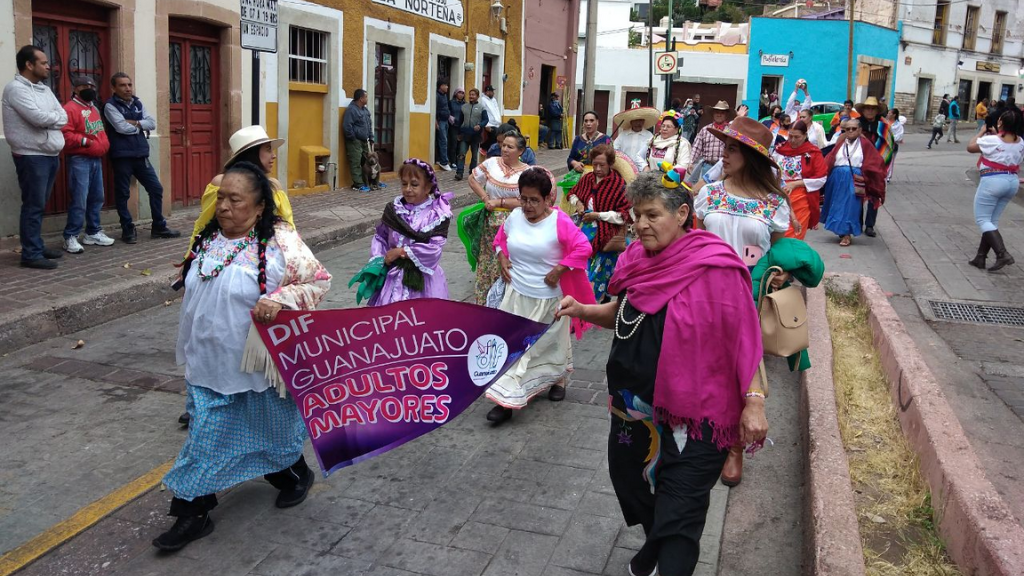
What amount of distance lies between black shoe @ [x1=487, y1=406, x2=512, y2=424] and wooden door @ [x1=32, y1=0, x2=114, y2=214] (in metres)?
6.79

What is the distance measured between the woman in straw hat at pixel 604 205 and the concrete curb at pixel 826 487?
6.54 feet

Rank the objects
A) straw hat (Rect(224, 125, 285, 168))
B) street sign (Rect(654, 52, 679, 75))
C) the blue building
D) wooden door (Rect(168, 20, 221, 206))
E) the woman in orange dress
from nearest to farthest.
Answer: straw hat (Rect(224, 125, 285, 168))
the woman in orange dress
wooden door (Rect(168, 20, 221, 206))
street sign (Rect(654, 52, 679, 75))
the blue building

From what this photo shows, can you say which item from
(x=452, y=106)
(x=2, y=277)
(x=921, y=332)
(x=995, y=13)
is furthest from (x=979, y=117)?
(x=2, y=277)

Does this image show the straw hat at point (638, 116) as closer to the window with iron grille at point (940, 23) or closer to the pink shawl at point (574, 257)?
the pink shawl at point (574, 257)

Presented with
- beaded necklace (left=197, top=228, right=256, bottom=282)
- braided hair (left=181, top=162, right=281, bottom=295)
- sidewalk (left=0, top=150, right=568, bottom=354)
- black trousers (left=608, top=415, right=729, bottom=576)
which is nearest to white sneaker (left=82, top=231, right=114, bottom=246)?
sidewalk (left=0, top=150, right=568, bottom=354)

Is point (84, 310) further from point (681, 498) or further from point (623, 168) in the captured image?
point (681, 498)

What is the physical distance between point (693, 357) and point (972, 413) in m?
3.84

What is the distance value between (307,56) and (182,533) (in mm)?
12536

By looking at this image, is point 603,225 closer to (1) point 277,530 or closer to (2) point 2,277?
(1) point 277,530

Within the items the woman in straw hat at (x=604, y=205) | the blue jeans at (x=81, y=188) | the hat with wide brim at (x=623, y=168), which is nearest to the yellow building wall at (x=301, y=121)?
the blue jeans at (x=81, y=188)

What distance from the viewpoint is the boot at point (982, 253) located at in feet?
34.8

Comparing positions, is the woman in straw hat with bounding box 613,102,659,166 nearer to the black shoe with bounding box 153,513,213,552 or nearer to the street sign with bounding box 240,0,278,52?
the street sign with bounding box 240,0,278,52

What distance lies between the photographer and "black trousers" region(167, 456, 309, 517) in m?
3.90

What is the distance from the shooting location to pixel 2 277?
805 centimetres
